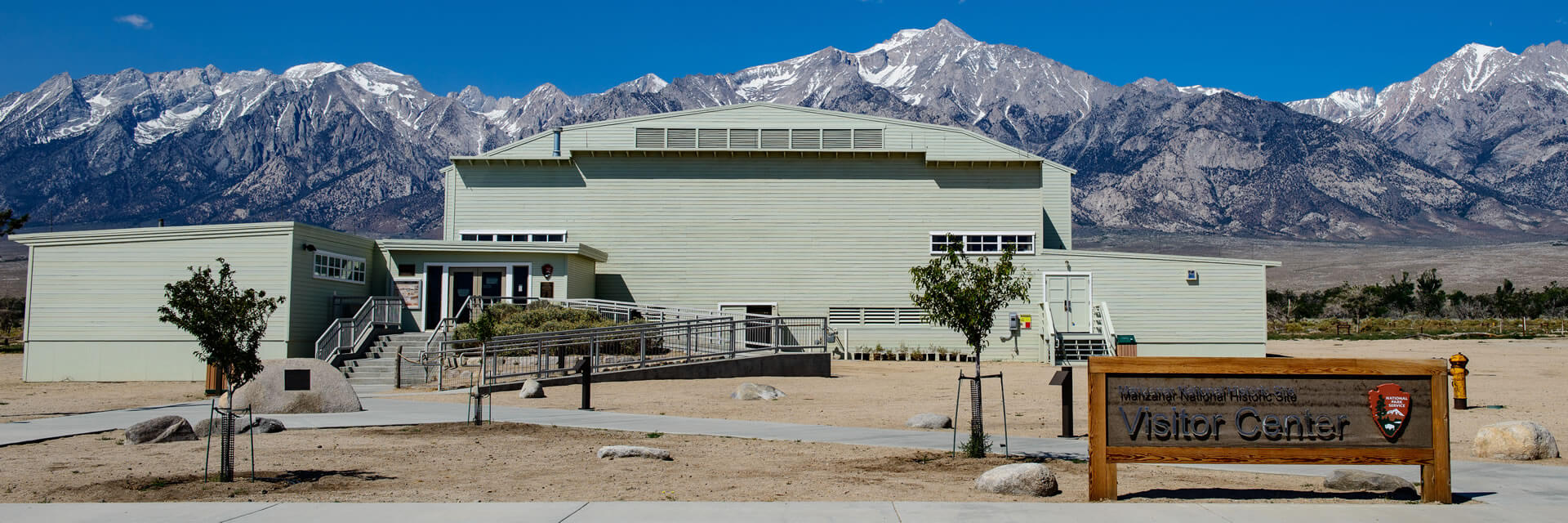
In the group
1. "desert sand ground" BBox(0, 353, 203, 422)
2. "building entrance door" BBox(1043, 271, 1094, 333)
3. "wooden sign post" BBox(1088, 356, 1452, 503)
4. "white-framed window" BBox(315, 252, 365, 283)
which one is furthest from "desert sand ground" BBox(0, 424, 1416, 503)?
"building entrance door" BBox(1043, 271, 1094, 333)

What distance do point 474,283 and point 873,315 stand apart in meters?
12.0

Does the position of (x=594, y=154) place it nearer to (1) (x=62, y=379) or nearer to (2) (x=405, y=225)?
(1) (x=62, y=379)

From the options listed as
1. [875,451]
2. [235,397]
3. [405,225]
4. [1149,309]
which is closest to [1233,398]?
[875,451]

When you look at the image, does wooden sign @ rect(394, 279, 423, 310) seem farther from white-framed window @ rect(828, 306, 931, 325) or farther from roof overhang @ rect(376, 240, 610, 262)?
white-framed window @ rect(828, 306, 931, 325)

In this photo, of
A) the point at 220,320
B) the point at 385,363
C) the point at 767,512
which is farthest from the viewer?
the point at 385,363

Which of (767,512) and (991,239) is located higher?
(991,239)

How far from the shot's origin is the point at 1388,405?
8.65 meters

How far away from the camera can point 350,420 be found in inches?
582

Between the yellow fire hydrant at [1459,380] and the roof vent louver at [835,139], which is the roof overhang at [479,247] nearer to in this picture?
the roof vent louver at [835,139]

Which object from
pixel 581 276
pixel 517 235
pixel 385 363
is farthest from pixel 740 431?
pixel 517 235

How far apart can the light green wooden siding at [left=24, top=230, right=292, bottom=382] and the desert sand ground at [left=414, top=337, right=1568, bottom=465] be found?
989 cm

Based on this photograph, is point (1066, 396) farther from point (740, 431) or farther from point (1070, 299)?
point (1070, 299)

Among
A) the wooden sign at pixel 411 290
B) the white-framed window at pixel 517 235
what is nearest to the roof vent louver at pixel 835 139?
the white-framed window at pixel 517 235

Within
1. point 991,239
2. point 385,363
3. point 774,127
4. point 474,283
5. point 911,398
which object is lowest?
point 911,398
